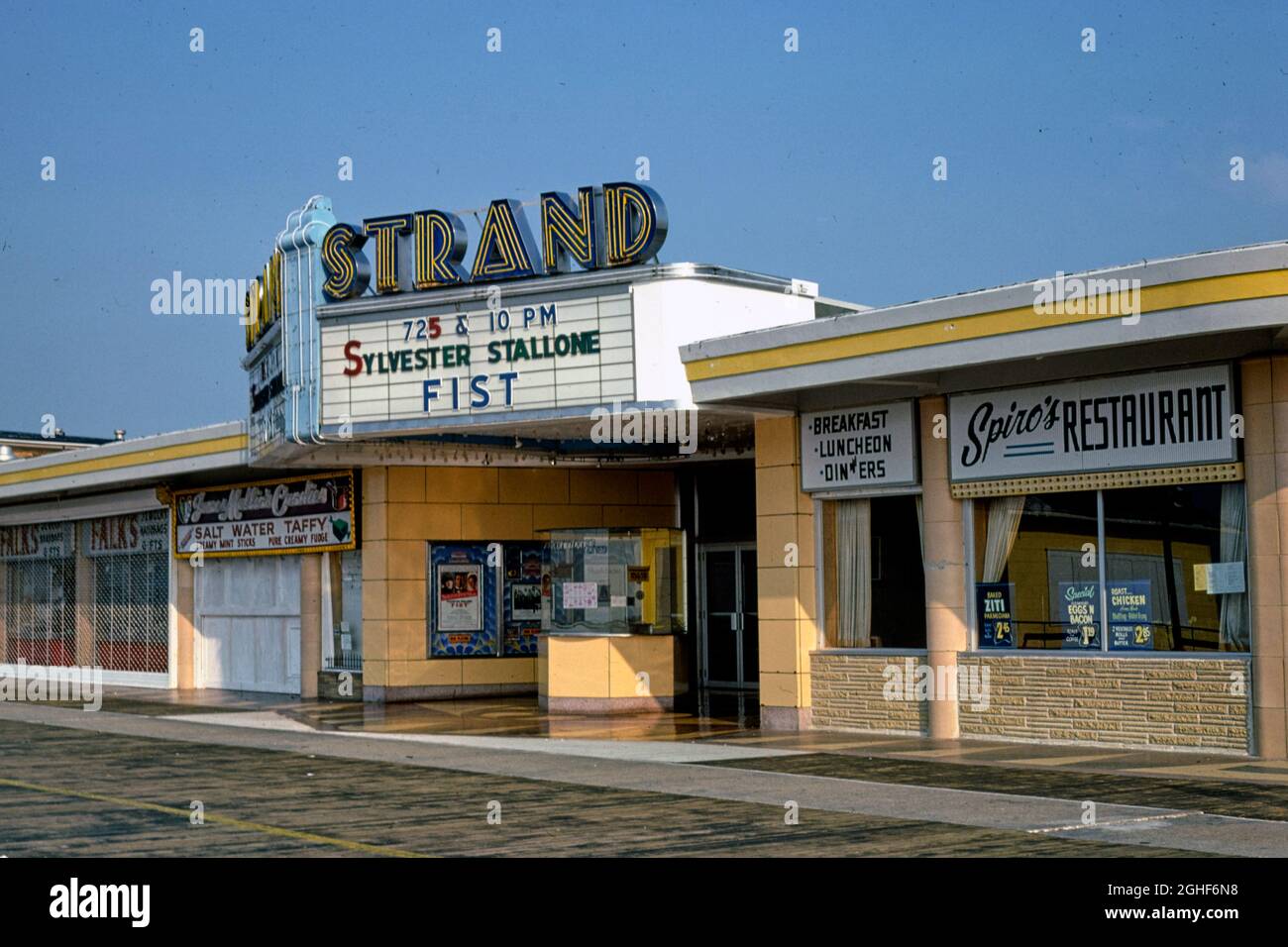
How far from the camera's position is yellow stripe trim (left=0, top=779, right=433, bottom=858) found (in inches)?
426

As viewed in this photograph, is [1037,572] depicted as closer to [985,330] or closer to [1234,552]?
[1234,552]

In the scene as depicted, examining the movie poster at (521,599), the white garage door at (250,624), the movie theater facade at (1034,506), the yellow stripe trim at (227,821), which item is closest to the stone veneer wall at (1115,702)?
the movie theater facade at (1034,506)

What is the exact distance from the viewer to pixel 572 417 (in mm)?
19875

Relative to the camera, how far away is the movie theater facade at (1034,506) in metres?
15.5

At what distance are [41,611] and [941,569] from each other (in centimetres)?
2591

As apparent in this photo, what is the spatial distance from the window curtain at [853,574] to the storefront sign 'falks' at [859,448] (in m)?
0.44

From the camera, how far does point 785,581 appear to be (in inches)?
781

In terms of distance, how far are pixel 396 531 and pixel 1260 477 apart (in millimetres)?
14698

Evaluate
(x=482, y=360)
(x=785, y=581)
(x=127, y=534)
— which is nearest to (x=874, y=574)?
(x=785, y=581)

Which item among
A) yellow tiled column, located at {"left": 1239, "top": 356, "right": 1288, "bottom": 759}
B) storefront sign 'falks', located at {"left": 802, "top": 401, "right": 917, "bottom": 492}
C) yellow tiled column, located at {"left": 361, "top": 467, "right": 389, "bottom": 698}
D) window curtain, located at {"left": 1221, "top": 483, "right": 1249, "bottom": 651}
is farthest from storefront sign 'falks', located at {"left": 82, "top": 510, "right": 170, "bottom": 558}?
yellow tiled column, located at {"left": 1239, "top": 356, "right": 1288, "bottom": 759}

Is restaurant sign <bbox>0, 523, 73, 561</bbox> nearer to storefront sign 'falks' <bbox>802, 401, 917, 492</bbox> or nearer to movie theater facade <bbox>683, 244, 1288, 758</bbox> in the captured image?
movie theater facade <bbox>683, 244, 1288, 758</bbox>

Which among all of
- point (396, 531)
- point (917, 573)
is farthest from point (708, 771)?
point (396, 531)

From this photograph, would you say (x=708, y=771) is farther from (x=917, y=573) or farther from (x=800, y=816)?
(x=917, y=573)

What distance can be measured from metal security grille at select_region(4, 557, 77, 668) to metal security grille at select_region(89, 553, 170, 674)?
1.15 m
